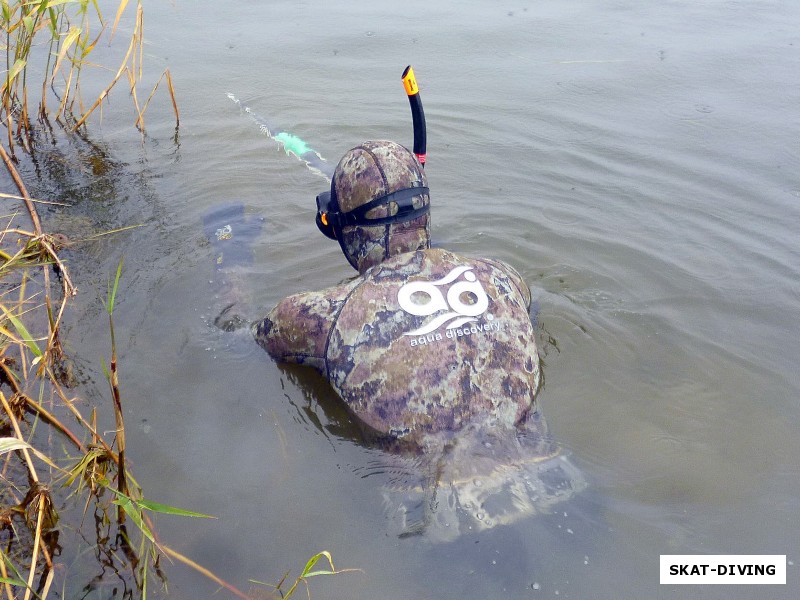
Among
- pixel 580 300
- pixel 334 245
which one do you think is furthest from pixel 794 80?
pixel 334 245

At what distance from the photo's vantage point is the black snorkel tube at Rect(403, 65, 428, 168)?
242cm

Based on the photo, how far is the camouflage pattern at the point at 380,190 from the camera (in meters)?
2.41

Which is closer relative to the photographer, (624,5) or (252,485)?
(252,485)

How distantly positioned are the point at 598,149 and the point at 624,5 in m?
3.70

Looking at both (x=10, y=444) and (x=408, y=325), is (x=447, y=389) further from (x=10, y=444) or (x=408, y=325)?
(x=10, y=444)

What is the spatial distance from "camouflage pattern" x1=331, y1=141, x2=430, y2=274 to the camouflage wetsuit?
0.15m

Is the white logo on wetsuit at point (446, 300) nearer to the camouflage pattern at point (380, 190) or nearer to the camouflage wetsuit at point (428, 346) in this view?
the camouflage wetsuit at point (428, 346)

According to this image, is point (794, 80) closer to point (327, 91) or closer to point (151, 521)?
point (327, 91)

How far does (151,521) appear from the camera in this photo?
2.04 m

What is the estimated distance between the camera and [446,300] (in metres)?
2.23

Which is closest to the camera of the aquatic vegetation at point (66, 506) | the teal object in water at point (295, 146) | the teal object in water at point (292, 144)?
the aquatic vegetation at point (66, 506)

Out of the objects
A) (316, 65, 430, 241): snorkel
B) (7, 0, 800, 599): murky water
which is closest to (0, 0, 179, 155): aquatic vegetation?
(7, 0, 800, 599): murky water

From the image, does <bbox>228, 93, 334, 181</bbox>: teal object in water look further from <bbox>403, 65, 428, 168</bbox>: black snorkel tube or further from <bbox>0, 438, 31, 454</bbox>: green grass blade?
<bbox>0, 438, 31, 454</bbox>: green grass blade

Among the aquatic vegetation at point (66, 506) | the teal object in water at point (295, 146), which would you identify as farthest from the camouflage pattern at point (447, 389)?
the teal object in water at point (295, 146)
